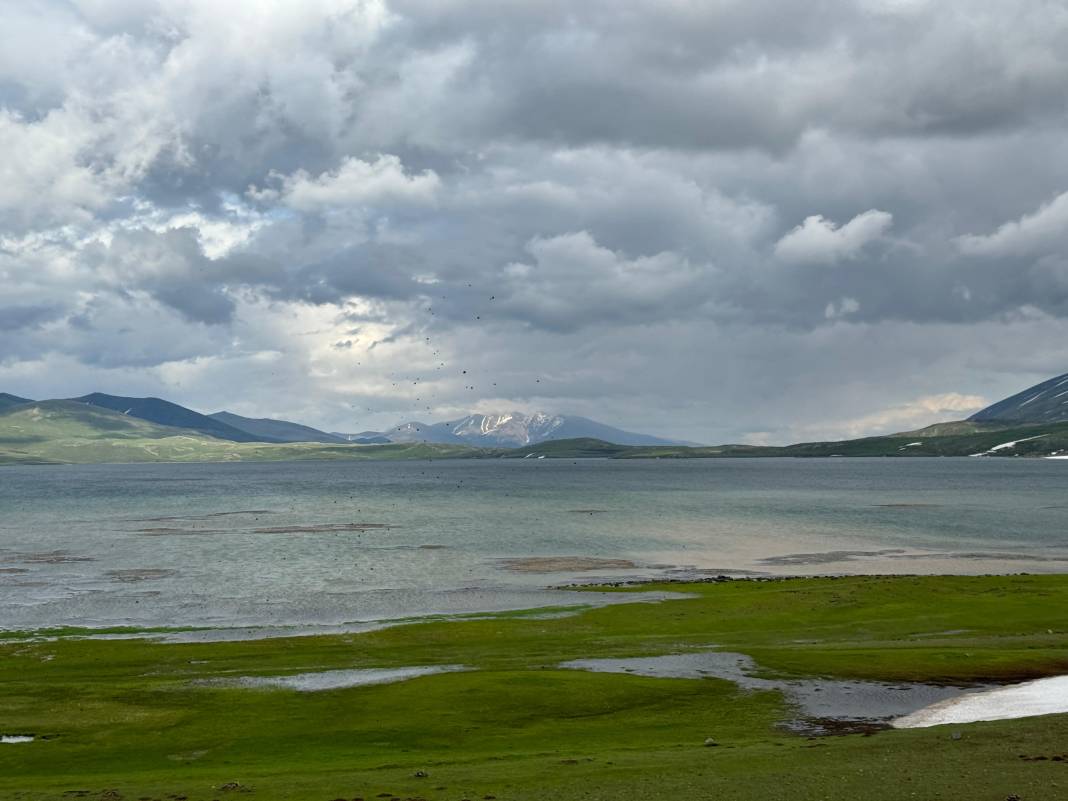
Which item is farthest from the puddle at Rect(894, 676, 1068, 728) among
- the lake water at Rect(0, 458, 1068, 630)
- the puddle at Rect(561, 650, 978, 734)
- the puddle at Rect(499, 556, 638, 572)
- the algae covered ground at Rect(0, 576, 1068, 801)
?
the puddle at Rect(499, 556, 638, 572)

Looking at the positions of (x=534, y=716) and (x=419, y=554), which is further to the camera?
(x=419, y=554)

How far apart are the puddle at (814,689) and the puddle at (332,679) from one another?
8600 millimetres

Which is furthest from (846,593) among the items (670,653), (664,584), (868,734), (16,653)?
(16,653)

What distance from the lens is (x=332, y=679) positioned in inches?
1987

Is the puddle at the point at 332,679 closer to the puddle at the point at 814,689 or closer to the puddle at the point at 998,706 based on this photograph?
the puddle at the point at 814,689

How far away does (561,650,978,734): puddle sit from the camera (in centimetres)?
3972

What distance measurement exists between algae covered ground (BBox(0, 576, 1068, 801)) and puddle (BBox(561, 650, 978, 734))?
1.36 meters

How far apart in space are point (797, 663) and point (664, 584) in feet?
143

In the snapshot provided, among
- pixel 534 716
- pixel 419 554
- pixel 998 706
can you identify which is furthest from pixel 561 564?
pixel 998 706

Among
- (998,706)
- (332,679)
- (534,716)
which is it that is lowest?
(332,679)

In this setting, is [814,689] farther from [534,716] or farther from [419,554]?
[419,554]

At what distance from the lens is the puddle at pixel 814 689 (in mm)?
39719

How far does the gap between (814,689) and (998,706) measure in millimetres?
8744

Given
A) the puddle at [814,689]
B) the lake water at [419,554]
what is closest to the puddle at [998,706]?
the puddle at [814,689]
